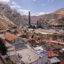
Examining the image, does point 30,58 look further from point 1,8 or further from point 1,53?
Result: point 1,8

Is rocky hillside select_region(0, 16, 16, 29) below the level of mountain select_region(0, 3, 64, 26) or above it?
below

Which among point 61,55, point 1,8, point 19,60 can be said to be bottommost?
point 61,55

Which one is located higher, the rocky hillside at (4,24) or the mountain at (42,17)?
the mountain at (42,17)

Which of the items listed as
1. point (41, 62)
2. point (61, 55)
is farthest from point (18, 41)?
point (61, 55)

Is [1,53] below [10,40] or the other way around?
below

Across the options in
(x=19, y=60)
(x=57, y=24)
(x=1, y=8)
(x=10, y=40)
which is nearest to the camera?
(x=19, y=60)

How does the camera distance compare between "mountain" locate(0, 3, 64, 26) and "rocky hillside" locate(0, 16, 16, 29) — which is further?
"mountain" locate(0, 3, 64, 26)

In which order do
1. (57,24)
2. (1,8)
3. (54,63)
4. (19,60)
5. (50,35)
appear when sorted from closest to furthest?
(19,60)
(54,63)
(50,35)
(57,24)
(1,8)

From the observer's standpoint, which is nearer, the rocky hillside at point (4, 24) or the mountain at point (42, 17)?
the rocky hillside at point (4, 24)

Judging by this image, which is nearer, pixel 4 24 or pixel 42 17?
pixel 4 24

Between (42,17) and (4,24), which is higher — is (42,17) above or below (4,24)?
above

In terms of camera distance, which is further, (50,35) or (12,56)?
(50,35)
